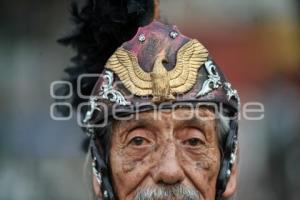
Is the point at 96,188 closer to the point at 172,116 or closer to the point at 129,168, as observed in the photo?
the point at 129,168

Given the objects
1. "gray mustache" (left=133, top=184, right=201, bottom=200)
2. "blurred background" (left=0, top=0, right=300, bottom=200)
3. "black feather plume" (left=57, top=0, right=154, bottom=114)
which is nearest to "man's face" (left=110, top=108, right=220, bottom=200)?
"gray mustache" (left=133, top=184, right=201, bottom=200)

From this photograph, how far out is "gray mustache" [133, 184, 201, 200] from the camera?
300 centimetres

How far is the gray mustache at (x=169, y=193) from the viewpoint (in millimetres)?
3000

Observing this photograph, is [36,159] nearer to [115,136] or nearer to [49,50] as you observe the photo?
[49,50]

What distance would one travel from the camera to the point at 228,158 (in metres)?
3.24

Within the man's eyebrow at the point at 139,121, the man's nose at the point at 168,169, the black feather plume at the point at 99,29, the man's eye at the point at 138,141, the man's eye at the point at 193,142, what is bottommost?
the man's nose at the point at 168,169

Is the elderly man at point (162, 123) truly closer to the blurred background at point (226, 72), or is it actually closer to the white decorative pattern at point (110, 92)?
the white decorative pattern at point (110, 92)

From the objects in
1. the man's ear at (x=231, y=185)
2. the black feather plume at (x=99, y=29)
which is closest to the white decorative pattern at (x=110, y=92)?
the black feather plume at (x=99, y=29)

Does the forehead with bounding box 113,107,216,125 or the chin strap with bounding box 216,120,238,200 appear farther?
the chin strap with bounding box 216,120,238,200

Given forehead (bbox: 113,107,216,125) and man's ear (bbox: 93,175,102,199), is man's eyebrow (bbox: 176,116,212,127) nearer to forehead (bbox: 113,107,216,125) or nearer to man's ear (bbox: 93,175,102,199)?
forehead (bbox: 113,107,216,125)

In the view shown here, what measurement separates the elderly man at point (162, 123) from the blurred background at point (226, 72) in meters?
2.60

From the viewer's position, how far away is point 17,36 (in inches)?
255

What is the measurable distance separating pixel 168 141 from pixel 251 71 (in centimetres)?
336

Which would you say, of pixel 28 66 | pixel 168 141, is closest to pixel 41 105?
pixel 28 66
